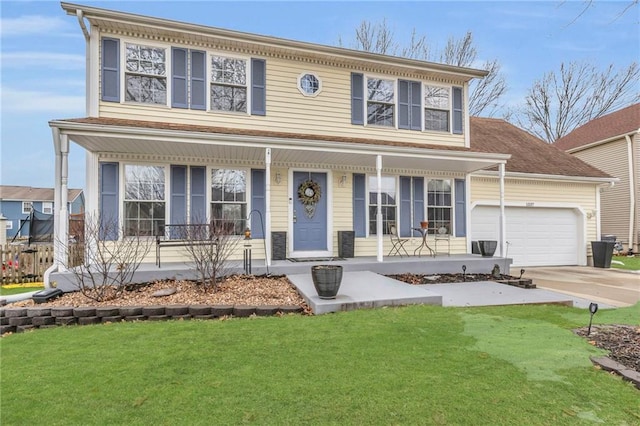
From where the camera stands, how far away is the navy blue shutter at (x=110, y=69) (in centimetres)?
731

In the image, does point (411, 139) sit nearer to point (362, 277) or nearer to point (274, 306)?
point (362, 277)

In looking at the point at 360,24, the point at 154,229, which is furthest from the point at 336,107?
the point at 360,24

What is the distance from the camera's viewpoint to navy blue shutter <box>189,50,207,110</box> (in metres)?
7.89

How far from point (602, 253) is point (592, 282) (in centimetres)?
367

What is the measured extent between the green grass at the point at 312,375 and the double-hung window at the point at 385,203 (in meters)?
4.91

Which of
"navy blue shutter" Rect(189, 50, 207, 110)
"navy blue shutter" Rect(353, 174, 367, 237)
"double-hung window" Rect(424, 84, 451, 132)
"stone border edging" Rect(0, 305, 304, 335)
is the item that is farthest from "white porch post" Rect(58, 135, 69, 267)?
"double-hung window" Rect(424, 84, 451, 132)

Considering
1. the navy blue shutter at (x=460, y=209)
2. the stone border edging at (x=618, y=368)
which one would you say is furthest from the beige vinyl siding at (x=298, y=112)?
the stone border edging at (x=618, y=368)

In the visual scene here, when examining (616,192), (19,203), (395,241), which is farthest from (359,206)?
(19,203)

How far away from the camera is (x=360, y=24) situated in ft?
59.4

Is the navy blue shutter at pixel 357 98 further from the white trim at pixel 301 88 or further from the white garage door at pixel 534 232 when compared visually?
the white garage door at pixel 534 232

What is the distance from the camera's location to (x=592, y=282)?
8.39 metres

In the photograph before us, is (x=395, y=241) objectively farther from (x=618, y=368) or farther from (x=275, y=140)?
(x=618, y=368)

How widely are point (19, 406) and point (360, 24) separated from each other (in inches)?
Result: 783

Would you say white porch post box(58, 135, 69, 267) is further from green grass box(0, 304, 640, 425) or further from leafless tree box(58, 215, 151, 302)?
green grass box(0, 304, 640, 425)
